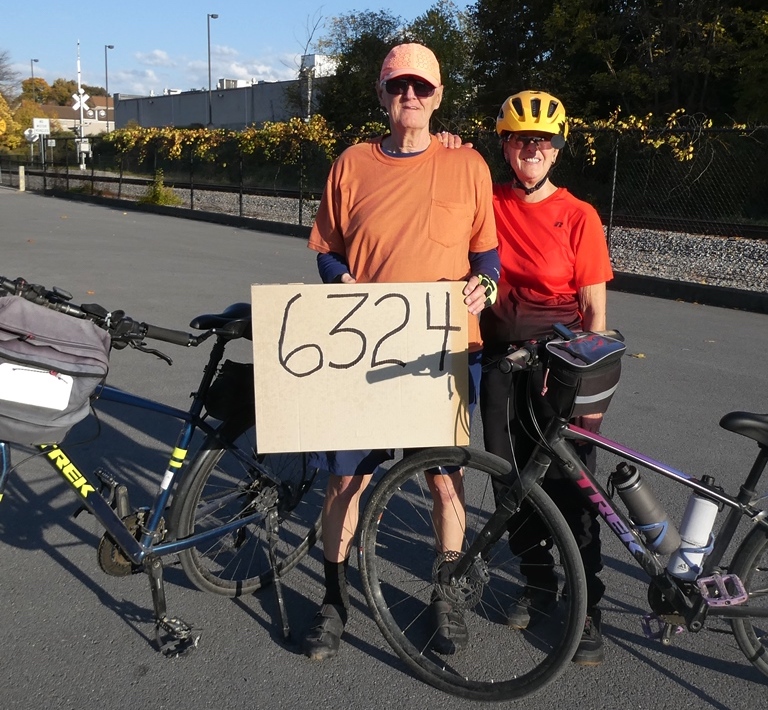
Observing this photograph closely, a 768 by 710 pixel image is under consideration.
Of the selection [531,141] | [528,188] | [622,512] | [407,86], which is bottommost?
[622,512]

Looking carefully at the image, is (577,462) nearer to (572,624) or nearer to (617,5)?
(572,624)

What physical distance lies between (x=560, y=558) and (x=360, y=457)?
77 cm

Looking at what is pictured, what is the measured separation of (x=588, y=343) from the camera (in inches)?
105

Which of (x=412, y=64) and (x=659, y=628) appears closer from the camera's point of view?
(x=412, y=64)

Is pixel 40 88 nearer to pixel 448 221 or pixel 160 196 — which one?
pixel 160 196

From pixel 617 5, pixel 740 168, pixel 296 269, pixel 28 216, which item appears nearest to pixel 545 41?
pixel 617 5

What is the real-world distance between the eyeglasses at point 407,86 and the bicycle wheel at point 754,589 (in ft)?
5.95

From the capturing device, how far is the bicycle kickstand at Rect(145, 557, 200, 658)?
309 cm

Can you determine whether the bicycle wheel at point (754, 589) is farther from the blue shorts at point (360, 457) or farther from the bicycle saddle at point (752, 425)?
the blue shorts at point (360, 457)

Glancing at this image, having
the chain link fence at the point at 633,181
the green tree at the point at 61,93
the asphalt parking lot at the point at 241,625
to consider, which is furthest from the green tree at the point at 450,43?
the green tree at the point at 61,93

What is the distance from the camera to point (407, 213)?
9.65 feet

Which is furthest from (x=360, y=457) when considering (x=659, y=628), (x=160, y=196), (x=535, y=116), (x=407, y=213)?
(x=160, y=196)

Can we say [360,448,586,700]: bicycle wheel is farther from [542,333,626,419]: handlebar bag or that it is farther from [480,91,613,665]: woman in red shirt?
[542,333,626,419]: handlebar bag

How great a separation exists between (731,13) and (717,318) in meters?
18.7
